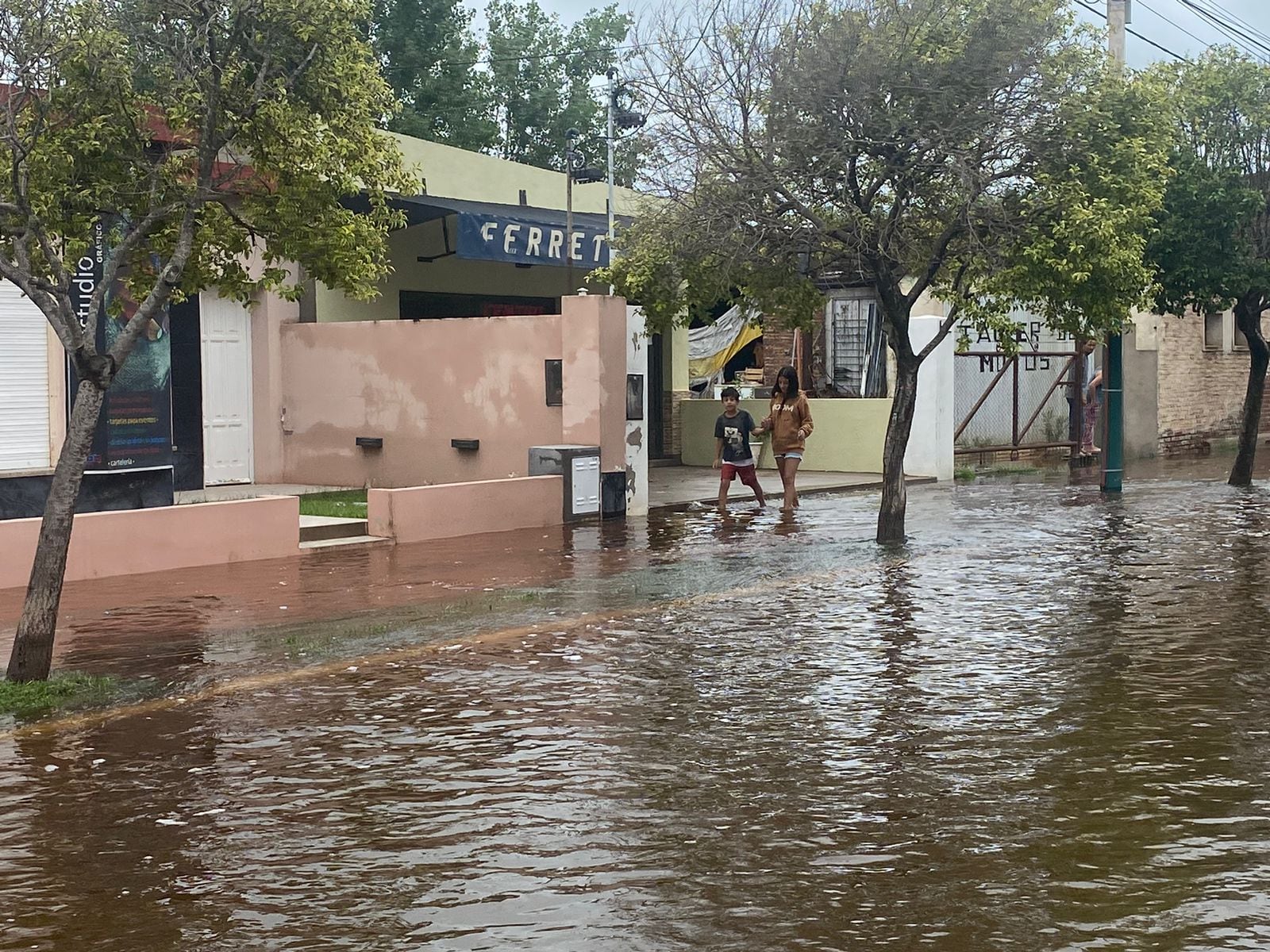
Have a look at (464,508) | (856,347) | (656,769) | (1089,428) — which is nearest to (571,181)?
(856,347)

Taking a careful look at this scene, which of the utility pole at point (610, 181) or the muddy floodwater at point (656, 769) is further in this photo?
the utility pole at point (610, 181)

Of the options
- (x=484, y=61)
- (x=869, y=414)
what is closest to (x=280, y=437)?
(x=869, y=414)

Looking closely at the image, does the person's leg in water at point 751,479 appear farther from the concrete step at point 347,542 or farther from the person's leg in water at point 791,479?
the concrete step at point 347,542

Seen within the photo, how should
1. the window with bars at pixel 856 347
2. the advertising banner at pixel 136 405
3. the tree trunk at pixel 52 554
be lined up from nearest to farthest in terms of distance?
1. the tree trunk at pixel 52 554
2. the advertising banner at pixel 136 405
3. the window with bars at pixel 856 347

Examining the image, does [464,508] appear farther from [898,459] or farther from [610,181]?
[610,181]

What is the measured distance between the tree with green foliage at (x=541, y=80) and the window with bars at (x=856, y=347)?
25.1 metres

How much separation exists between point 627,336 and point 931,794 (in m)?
12.9

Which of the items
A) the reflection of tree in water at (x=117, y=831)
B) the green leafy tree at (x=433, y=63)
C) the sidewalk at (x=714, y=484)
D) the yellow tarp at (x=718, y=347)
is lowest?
the reflection of tree in water at (x=117, y=831)

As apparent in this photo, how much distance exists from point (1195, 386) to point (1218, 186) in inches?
534

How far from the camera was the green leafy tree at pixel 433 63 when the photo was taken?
49.0 metres

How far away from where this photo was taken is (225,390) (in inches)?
827

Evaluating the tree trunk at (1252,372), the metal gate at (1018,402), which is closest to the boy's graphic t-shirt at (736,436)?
the tree trunk at (1252,372)

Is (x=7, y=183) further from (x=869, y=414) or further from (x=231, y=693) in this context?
(x=869, y=414)

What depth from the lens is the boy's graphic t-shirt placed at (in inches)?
763
